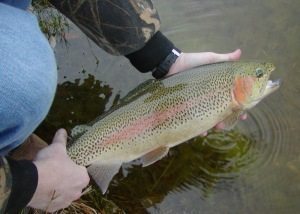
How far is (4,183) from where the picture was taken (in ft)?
→ 5.68

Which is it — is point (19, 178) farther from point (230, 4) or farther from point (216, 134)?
point (230, 4)

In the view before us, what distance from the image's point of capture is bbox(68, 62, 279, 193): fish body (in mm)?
2199

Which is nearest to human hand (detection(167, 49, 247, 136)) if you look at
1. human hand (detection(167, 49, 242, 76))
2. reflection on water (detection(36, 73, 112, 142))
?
human hand (detection(167, 49, 242, 76))

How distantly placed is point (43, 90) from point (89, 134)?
47cm

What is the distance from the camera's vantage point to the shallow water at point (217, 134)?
2467 mm

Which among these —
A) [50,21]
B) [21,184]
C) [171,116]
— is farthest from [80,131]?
[50,21]

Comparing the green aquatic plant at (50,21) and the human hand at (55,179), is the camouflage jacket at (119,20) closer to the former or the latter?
the human hand at (55,179)

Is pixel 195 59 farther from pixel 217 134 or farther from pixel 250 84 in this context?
pixel 217 134

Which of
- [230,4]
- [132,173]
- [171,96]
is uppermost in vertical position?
[171,96]

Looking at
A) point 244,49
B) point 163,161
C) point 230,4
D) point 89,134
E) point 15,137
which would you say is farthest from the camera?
point 230,4

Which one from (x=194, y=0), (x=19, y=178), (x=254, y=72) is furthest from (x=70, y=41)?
(x=19, y=178)

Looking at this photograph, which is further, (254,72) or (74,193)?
(254,72)

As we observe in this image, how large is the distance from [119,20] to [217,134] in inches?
28.7

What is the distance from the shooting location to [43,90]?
5.82 feet
